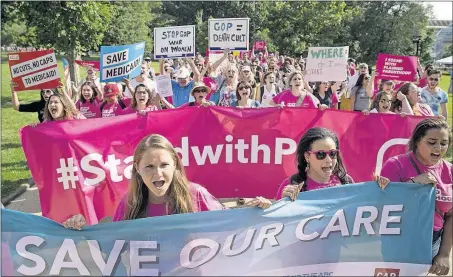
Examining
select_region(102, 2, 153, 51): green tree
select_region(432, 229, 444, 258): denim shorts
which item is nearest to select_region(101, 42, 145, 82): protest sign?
select_region(432, 229, 444, 258): denim shorts

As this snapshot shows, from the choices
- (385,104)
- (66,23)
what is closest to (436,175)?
(385,104)

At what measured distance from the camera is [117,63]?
311 inches

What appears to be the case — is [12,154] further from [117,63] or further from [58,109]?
[58,109]

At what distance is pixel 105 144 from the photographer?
204 inches

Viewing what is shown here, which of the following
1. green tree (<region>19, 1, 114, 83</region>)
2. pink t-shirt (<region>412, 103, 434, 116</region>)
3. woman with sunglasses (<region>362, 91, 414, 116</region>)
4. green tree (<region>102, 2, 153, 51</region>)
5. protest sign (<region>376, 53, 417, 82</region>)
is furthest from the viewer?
green tree (<region>102, 2, 153, 51</region>)

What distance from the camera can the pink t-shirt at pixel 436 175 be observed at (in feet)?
10.4

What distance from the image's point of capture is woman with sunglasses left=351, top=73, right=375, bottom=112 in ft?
28.6

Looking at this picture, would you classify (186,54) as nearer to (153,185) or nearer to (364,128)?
(364,128)

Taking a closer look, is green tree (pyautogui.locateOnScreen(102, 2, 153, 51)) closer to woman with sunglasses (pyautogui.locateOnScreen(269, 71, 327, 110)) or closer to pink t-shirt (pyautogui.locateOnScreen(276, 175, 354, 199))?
woman with sunglasses (pyautogui.locateOnScreen(269, 71, 327, 110))

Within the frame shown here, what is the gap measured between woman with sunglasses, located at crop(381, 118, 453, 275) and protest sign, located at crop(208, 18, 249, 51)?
21.1 feet

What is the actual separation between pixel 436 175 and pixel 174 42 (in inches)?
264

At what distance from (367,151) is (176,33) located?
4849 millimetres

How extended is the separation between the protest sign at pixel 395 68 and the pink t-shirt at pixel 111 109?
4.88m

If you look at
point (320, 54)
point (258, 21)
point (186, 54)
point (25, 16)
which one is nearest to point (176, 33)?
point (186, 54)
